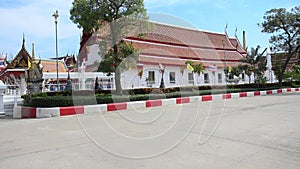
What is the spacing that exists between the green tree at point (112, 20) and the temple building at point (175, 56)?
3.64 m

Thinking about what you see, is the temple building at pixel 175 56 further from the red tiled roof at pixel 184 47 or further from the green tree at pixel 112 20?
the green tree at pixel 112 20

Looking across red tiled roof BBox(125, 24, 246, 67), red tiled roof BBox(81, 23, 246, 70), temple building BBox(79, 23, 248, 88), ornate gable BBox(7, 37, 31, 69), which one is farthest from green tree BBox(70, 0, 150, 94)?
ornate gable BBox(7, 37, 31, 69)

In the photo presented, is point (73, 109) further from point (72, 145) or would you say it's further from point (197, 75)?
point (197, 75)

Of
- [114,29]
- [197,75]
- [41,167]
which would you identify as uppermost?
[114,29]

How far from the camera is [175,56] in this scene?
20797 mm

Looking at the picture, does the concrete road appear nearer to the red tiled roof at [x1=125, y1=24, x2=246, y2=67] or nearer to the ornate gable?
the red tiled roof at [x1=125, y1=24, x2=246, y2=67]

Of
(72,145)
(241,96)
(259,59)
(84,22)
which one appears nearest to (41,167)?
(72,145)

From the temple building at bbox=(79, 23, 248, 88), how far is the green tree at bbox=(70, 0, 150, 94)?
3639 millimetres

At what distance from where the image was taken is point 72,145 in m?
4.13

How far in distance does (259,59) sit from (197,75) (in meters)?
5.14

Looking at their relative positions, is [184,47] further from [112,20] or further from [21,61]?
[21,61]

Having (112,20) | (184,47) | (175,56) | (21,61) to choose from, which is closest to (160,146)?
(112,20)

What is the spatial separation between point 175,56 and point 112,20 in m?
10.7

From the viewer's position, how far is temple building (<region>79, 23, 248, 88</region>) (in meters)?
17.8
